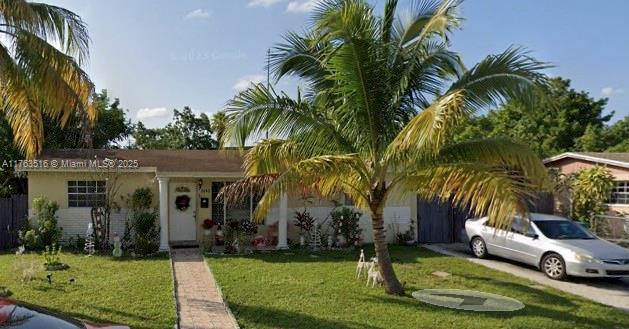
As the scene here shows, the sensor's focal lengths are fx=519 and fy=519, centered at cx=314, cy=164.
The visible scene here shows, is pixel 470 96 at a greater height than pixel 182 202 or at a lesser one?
greater

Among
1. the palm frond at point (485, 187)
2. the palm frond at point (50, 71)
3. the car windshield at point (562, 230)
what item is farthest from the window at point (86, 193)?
the car windshield at point (562, 230)

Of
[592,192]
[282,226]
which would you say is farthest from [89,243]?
[592,192]

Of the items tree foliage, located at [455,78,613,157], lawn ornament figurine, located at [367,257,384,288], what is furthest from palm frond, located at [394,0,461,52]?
tree foliage, located at [455,78,613,157]

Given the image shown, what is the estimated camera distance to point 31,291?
1006 centimetres

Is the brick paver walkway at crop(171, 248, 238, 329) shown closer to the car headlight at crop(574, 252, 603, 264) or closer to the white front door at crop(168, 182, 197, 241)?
the white front door at crop(168, 182, 197, 241)

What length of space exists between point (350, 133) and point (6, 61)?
6384 millimetres

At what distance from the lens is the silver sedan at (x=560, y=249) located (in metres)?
11.7

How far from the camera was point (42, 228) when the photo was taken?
15789 millimetres

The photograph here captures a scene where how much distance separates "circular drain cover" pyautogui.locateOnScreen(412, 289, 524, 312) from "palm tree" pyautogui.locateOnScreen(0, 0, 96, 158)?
24.1 feet

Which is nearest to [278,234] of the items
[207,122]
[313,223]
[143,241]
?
[313,223]

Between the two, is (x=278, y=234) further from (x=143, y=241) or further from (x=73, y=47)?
(x=73, y=47)

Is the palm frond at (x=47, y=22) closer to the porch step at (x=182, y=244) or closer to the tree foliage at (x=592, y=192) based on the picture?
the porch step at (x=182, y=244)

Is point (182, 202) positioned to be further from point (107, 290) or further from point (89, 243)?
point (107, 290)

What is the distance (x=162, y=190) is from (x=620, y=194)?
18.4 m
